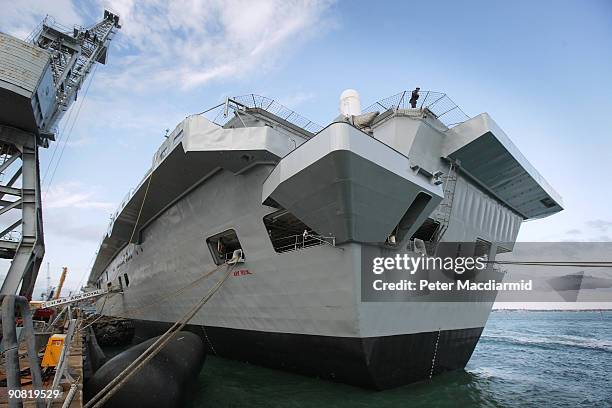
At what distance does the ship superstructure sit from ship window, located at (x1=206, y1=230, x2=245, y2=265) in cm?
4

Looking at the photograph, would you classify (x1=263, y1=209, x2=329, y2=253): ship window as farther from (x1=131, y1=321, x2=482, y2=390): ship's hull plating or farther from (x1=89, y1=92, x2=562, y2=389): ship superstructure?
(x1=131, y1=321, x2=482, y2=390): ship's hull plating

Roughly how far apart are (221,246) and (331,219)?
4.64m

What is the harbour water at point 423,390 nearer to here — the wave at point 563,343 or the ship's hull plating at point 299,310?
the ship's hull plating at point 299,310

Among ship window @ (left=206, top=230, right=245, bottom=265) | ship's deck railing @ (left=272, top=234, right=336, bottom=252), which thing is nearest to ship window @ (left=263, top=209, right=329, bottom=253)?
ship's deck railing @ (left=272, top=234, right=336, bottom=252)

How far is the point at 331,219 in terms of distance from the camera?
611cm

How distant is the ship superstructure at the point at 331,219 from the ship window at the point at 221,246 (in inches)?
1.7

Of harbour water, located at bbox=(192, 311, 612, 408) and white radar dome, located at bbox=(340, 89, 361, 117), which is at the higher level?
white radar dome, located at bbox=(340, 89, 361, 117)

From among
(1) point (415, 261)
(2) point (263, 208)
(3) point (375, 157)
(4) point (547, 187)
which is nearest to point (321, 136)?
(3) point (375, 157)

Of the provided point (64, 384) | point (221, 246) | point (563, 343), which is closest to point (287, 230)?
point (221, 246)

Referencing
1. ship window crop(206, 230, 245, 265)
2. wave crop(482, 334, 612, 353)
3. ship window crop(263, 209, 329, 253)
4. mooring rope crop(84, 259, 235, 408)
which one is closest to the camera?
mooring rope crop(84, 259, 235, 408)

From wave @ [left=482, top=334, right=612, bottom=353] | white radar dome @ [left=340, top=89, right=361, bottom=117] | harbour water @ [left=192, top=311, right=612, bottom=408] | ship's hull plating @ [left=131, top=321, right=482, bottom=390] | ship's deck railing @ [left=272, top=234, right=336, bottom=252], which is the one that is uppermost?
white radar dome @ [left=340, top=89, right=361, bottom=117]

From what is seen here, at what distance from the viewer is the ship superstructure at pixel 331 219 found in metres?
5.98

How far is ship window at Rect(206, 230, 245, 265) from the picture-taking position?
9.36m

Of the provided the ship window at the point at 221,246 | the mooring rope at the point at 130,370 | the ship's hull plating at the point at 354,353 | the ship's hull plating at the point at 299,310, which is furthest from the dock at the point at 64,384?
the ship window at the point at 221,246
